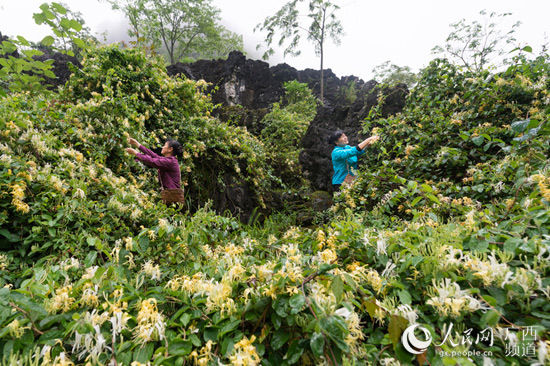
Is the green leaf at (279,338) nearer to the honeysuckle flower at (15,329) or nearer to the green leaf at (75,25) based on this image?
the honeysuckle flower at (15,329)

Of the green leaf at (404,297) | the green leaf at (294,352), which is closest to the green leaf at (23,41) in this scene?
the green leaf at (294,352)

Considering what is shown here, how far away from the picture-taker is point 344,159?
447 cm

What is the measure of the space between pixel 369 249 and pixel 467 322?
16.6 inches

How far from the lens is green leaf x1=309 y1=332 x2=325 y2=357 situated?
24.6 inches

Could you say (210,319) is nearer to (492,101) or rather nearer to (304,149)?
(492,101)

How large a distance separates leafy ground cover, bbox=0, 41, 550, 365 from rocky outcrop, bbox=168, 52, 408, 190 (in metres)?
3.23

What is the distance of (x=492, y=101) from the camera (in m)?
3.14

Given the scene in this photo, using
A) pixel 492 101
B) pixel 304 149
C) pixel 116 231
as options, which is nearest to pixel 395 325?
pixel 116 231

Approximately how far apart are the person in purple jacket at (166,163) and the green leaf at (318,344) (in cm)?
312

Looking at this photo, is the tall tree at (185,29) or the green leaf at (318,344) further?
the tall tree at (185,29)

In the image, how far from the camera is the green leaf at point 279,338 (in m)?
0.72

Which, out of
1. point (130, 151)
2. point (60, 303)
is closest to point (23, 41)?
point (130, 151)

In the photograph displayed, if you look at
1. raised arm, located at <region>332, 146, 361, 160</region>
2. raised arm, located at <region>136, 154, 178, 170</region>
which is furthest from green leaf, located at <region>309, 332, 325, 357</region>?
raised arm, located at <region>332, 146, 361, 160</region>

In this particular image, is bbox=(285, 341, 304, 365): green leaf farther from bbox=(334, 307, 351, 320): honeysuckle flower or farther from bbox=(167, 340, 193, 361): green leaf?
bbox=(167, 340, 193, 361): green leaf
